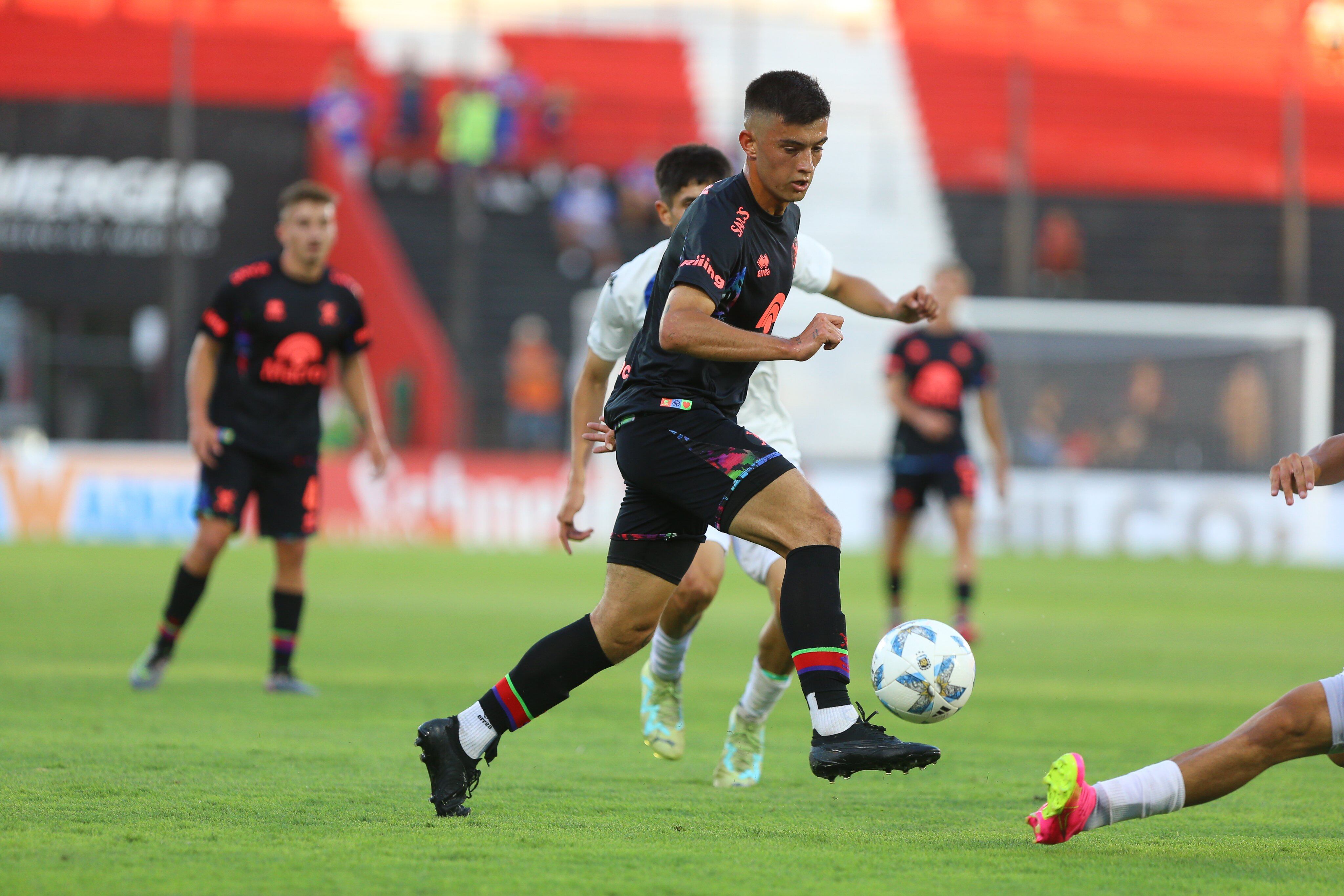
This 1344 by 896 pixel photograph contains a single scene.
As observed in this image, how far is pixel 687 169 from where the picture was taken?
5934 millimetres

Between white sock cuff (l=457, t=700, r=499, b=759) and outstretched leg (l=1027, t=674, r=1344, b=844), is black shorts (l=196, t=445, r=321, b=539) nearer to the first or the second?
white sock cuff (l=457, t=700, r=499, b=759)

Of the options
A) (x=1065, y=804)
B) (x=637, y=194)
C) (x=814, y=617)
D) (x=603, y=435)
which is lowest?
(x=1065, y=804)

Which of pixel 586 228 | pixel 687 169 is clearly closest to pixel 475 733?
pixel 687 169

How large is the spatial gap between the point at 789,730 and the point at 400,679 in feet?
7.66

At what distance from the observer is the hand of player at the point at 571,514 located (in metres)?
5.60

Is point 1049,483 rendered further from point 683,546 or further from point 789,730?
point 683,546

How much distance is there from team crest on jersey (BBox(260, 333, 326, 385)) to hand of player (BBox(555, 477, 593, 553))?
2692 millimetres

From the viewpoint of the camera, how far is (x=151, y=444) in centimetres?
2062

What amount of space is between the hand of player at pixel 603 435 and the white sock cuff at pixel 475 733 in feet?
2.81

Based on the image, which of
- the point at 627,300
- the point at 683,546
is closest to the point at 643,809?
the point at 683,546

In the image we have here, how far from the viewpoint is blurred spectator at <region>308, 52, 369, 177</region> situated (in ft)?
79.9

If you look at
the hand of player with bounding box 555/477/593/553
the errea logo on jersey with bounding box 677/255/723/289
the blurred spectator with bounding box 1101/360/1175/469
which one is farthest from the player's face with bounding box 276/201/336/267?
the blurred spectator with bounding box 1101/360/1175/469

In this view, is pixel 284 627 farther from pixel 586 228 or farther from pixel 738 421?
pixel 586 228

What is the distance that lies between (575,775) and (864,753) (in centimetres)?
169
